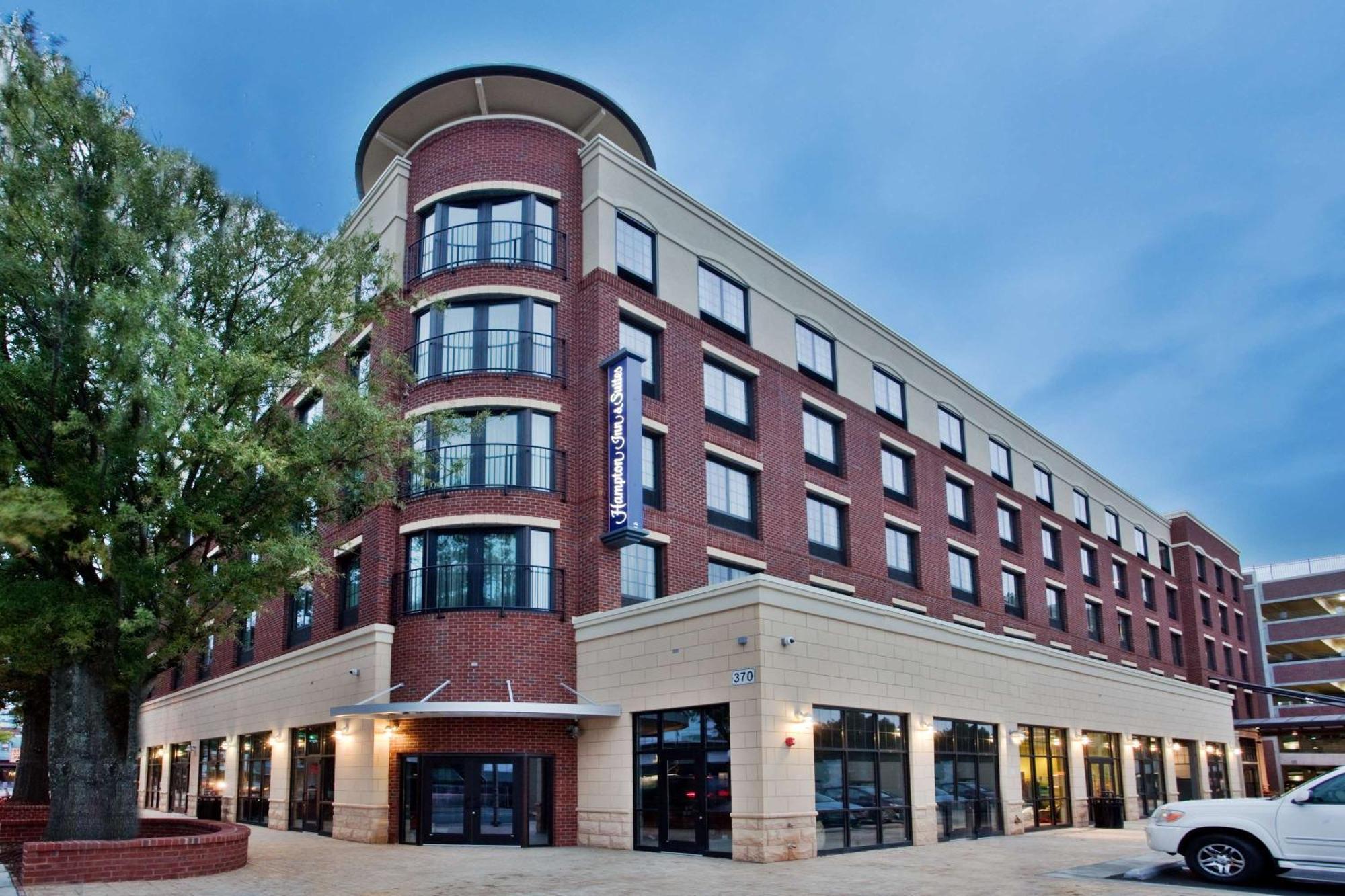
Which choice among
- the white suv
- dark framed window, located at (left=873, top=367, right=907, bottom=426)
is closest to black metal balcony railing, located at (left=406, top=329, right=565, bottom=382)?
dark framed window, located at (left=873, top=367, right=907, bottom=426)

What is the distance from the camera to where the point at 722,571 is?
80.9 feet

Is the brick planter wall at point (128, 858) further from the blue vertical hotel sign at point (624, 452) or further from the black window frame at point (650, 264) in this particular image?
the black window frame at point (650, 264)

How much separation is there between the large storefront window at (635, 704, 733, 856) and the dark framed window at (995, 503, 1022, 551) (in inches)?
831

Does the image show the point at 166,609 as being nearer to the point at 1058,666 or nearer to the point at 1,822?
the point at 1,822

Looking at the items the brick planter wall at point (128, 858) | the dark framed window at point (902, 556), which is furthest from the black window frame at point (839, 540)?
the brick planter wall at point (128, 858)

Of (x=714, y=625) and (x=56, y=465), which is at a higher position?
(x=56, y=465)

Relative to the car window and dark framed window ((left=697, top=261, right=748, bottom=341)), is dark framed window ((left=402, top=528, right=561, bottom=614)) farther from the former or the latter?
the car window

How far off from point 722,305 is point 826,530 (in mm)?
6644

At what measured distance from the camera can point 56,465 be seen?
1620 centimetres

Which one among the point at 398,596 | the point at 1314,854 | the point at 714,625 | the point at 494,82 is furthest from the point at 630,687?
the point at 494,82

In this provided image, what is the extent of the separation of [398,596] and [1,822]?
8.17 meters

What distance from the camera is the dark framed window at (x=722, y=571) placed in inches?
960

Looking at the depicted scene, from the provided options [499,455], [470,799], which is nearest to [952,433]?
[499,455]

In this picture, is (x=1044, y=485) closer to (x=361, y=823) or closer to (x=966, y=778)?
(x=966, y=778)
